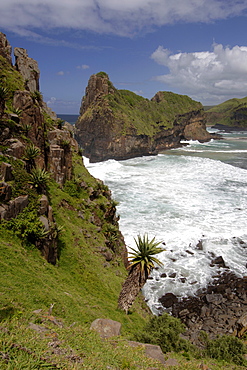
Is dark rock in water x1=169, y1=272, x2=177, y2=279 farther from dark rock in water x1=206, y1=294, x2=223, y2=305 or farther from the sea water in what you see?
dark rock in water x1=206, y1=294, x2=223, y2=305

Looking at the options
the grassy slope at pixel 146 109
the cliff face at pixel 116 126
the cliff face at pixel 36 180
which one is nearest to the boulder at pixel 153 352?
the cliff face at pixel 36 180

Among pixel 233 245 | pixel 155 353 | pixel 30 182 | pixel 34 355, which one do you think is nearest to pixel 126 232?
pixel 233 245

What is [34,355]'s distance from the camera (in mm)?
5266

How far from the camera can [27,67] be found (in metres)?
32.5

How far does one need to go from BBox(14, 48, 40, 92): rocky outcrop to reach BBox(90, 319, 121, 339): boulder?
30.8 m

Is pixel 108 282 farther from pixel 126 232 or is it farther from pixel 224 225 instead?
pixel 224 225

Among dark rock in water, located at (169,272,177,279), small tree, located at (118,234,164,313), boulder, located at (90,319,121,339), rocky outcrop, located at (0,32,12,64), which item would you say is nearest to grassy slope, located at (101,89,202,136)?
rocky outcrop, located at (0,32,12,64)

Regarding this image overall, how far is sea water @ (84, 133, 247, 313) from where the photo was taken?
75.0 feet

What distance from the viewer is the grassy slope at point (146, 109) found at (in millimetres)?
88756

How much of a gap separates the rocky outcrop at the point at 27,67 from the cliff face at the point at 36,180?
93.8 inches

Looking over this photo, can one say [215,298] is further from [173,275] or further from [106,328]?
[106,328]

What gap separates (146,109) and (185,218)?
89107 millimetres

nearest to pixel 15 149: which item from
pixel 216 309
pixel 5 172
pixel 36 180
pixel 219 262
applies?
pixel 36 180

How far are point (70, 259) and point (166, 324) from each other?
23.2ft
